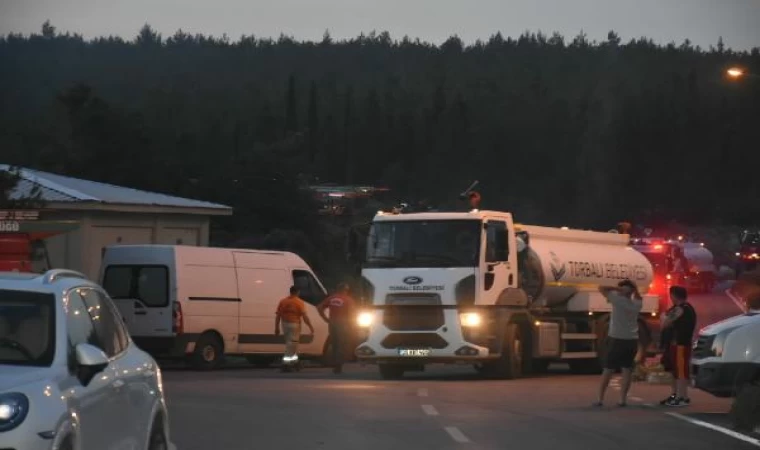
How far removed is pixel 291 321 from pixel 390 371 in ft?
10.4

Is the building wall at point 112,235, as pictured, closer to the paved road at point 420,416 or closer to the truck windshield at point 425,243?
the paved road at point 420,416

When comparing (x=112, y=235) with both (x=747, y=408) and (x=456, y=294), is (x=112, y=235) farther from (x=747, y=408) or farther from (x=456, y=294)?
(x=747, y=408)

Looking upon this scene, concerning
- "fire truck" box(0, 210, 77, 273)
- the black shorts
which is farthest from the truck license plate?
"fire truck" box(0, 210, 77, 273)

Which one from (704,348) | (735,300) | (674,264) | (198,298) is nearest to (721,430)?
(704,348)

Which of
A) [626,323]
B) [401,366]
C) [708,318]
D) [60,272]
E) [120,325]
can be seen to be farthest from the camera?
[708,318]

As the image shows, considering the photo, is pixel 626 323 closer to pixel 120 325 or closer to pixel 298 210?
pixel 120 325

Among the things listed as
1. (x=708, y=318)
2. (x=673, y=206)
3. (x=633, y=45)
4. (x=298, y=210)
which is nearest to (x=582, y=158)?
(x=673, y=206)

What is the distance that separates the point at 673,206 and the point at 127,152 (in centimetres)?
6079

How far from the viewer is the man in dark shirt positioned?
21.4 metres

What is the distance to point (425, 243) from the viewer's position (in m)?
27.2

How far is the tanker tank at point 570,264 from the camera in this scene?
93.7 feet

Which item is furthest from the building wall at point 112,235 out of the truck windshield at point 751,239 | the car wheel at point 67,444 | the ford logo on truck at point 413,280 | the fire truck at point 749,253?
the truck windshield at point 751,239

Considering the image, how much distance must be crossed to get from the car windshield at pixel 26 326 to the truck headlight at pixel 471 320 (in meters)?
17.7

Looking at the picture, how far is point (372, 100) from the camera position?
158m
